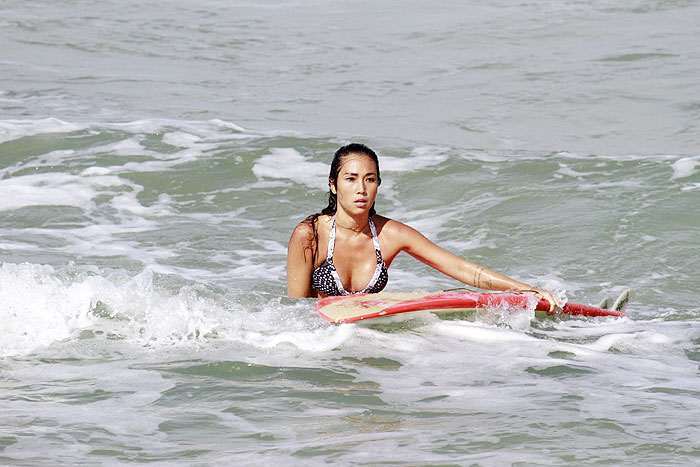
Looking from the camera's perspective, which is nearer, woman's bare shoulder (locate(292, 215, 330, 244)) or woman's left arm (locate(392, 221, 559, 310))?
woman's left arm (locate(392, 221, 559, 310))

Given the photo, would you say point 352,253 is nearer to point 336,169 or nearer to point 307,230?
point 307,230

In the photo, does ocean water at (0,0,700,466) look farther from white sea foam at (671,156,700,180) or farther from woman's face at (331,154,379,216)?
woman's face at (331,154,379,216)

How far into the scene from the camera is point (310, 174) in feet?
33.7

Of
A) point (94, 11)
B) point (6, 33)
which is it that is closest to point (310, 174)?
point (6, 33)

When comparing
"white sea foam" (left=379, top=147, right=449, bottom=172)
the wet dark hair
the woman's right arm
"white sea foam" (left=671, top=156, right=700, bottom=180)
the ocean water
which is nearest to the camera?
the ocean water

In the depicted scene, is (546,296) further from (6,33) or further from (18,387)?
(6,33)

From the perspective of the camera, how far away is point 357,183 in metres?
5.49

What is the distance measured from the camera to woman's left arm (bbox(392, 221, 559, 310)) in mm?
5582

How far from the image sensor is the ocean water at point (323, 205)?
4023 mm

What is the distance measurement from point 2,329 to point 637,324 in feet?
11.4

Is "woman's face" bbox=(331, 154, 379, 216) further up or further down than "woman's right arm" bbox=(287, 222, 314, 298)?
further up

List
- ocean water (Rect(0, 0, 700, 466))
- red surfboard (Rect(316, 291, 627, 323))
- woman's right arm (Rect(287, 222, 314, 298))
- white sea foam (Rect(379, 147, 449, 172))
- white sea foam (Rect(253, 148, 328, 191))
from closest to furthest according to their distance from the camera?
1. ocean water (Rect(0, 0, 700, 466))
2. red surfboard (Rect(316, 291, 627, 323))
3. woman's right arm (Rect(287, 222, 314, 298))
4. white sea foam (Rect(253, 148, 328, 191))
5. white sea foam (Rect(379, 147, 449, 172))

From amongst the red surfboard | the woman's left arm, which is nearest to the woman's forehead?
the woman's left arm

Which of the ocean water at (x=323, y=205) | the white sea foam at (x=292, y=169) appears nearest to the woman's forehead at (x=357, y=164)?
the ocean water at (x=323, y=205)
